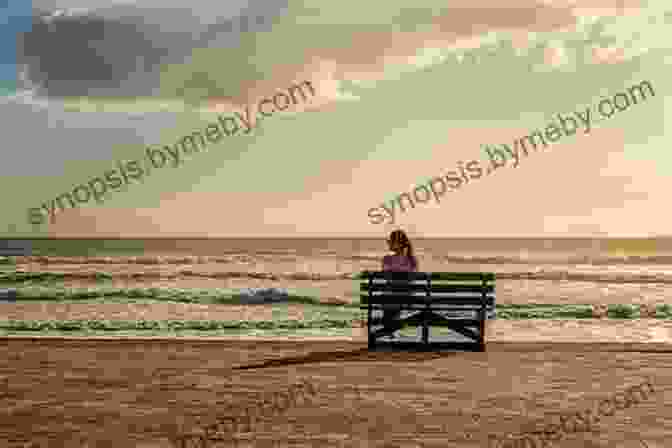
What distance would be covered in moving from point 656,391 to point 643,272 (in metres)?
53.3

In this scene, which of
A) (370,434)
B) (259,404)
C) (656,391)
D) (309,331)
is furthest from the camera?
(309,331)

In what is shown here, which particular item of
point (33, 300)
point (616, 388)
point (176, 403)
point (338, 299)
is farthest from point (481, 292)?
point (33, 300)

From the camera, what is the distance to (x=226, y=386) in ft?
32.3

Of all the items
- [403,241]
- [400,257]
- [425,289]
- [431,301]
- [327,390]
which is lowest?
[327,390]

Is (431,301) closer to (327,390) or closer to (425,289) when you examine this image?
Result: (425,289)

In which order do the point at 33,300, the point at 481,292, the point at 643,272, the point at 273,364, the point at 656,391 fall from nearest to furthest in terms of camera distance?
the point at 656,391 < the point at 273,364 < the point at 481,292 < the point at 33,300 < the point at 643,272

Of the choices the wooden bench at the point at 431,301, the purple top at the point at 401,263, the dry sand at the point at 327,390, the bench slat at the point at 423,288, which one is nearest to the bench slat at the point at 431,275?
the wooden bench at the point at 431,301

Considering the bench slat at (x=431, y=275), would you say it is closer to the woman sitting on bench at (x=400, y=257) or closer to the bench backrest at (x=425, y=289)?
the bench backrest at (x=425, y=289)

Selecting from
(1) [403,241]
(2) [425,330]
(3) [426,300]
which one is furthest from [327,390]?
(1) [403,241]

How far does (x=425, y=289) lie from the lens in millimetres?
13477

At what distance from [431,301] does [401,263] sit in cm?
109

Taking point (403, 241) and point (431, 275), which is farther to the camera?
point (403, 241)

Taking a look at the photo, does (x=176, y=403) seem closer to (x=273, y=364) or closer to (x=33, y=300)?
(x=273, y=364)

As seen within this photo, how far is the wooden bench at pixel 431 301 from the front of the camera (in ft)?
44.1
